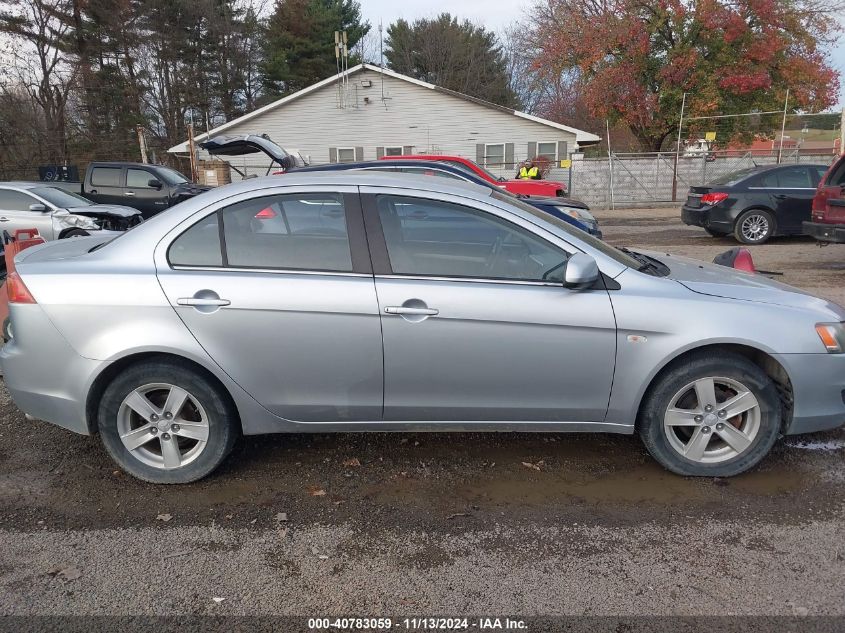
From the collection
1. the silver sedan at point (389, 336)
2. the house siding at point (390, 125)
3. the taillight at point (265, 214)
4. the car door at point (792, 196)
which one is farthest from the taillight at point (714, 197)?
the house siding at point (390, 125)

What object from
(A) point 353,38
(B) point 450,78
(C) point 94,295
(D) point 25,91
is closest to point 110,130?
(D) point 25,91

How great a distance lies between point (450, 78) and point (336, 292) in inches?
1857

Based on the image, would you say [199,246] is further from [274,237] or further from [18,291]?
[18,291]

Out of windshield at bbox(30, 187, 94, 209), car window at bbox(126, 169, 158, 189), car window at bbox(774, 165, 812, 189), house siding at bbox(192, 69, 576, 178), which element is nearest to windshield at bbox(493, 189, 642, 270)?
windshield at bbox(30, 187, 94, 209)

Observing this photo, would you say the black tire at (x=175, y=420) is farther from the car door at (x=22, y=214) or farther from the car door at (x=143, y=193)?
the car door at (x=143, y=193)

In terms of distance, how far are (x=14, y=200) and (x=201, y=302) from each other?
31.2ft

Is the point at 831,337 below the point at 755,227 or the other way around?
the other way around

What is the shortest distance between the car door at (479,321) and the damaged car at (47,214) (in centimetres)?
860

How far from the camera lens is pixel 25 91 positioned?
32344 mm

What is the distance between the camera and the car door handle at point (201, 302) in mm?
3166

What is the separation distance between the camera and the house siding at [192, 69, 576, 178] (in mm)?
27312

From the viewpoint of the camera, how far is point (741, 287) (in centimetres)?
342

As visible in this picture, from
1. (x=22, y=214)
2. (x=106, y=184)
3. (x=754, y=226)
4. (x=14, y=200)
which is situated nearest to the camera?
(x=22, y=214)

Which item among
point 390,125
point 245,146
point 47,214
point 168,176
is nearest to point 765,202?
A: point 245,146
